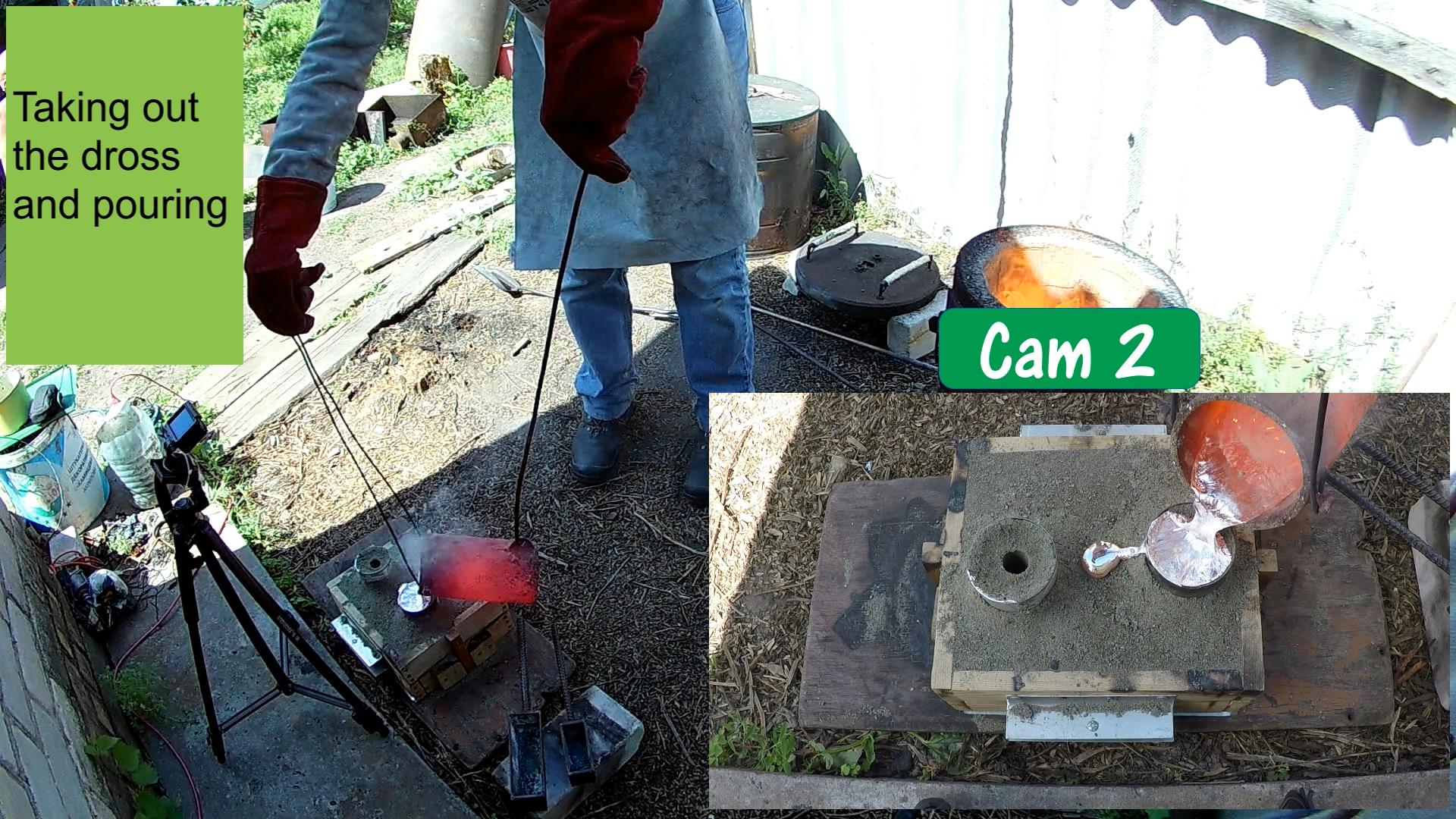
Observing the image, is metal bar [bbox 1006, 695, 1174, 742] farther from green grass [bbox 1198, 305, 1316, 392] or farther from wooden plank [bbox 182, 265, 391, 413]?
wooden plank [bbox 182, 265, 391, 413]

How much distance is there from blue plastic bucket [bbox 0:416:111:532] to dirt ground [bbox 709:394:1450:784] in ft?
6.48

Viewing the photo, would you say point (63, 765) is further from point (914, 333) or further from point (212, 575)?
point (914, 333)

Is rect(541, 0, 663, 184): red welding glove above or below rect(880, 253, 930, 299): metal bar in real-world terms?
above

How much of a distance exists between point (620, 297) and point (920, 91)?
1943mm

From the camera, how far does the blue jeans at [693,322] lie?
9.11ft

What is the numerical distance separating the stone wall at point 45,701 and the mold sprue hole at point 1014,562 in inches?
71.7

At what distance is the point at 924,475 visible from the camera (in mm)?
2928

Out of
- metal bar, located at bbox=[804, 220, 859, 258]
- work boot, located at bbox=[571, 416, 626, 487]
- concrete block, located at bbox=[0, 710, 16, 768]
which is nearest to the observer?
concrete block, located at bbox=[0, 710, 16, 768]

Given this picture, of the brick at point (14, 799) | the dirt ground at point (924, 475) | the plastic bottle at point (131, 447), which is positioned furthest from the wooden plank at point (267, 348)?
the brick at point (14, 799)

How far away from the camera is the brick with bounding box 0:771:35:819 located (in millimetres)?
1435

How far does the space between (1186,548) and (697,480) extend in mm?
1471

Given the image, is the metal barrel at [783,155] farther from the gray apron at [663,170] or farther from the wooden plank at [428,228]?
the gray apron at [663,170]

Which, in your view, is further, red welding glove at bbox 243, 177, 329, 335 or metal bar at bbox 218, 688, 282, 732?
metal bar at bbox 218, 688, 282, 732

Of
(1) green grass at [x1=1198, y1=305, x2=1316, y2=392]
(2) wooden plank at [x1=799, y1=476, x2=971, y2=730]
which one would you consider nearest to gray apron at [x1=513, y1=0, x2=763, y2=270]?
(2) wooden plank at [x1=799, y1=476, x2=971, y2=730]
